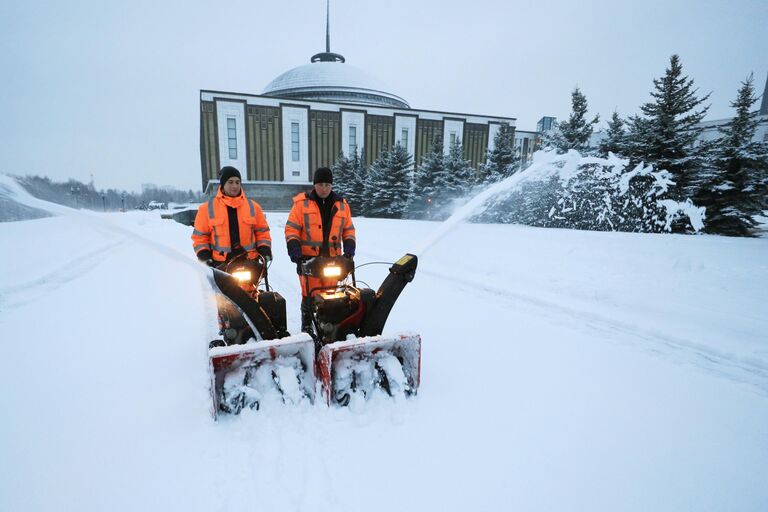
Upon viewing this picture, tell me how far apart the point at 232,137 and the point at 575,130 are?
35.9 m

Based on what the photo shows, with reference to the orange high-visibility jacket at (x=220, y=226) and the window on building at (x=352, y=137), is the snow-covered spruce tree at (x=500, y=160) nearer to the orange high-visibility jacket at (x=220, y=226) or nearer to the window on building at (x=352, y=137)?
the orange high-visibility jacket at (x=220, y=226)

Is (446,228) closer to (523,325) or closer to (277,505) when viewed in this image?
(523,325)

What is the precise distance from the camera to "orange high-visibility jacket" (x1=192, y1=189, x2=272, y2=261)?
3.74m

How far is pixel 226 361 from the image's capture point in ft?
8.54

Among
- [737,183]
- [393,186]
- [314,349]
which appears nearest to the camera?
[314,349]

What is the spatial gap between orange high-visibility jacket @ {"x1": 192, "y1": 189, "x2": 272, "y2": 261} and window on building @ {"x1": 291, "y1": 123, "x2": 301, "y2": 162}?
4172 cm

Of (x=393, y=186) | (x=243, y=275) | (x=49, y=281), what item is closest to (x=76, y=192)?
(x=243, y=275)

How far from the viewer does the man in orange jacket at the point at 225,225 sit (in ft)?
12.2

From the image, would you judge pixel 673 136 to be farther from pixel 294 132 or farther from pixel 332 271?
pixel 294 132

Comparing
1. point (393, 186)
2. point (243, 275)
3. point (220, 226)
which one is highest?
point (393, 186)

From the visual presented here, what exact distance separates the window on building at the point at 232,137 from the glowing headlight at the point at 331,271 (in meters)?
42.7

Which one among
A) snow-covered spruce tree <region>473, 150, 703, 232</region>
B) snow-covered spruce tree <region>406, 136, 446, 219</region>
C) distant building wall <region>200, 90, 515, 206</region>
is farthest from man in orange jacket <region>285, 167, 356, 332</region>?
distant building wall <region>200, 90, 515, 206</region>

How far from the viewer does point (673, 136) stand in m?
12.3

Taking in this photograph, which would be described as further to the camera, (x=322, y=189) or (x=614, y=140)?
(x=614, y=140)
